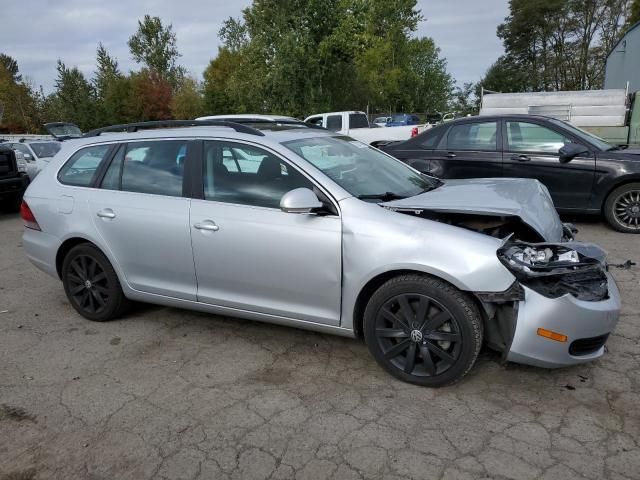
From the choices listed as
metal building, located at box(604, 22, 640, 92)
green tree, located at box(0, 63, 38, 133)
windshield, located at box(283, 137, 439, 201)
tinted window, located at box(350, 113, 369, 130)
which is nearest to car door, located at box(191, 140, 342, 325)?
windshield, located at box(283, 137, 439, 201)

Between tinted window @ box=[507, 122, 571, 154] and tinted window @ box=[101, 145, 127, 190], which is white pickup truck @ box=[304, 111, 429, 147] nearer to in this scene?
tinted window @ box=[507, 122, 571, 154]

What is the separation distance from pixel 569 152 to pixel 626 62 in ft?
83.8

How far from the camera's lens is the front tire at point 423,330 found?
9.45ft

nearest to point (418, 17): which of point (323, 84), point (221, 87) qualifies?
point (221, 87)

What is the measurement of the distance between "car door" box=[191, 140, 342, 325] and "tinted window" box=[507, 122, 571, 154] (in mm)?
4763

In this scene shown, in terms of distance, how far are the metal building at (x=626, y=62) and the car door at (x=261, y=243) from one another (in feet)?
84.6

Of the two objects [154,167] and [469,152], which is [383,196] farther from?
[469,152]

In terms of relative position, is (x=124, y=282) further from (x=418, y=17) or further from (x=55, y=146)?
(x=418, y=17)

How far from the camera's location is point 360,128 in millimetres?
16609

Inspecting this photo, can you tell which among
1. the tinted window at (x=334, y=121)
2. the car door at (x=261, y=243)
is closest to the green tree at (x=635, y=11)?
the tinted window at (x=334, y=121)

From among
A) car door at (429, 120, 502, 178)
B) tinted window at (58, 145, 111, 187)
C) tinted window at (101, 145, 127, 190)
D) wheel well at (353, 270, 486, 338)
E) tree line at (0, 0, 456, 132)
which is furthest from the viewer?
tree line at (0, 0, 456, 132)

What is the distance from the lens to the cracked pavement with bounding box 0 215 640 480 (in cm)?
249

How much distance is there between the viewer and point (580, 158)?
6727mm

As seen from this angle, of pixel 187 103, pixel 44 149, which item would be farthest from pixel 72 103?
pixel 44 149
